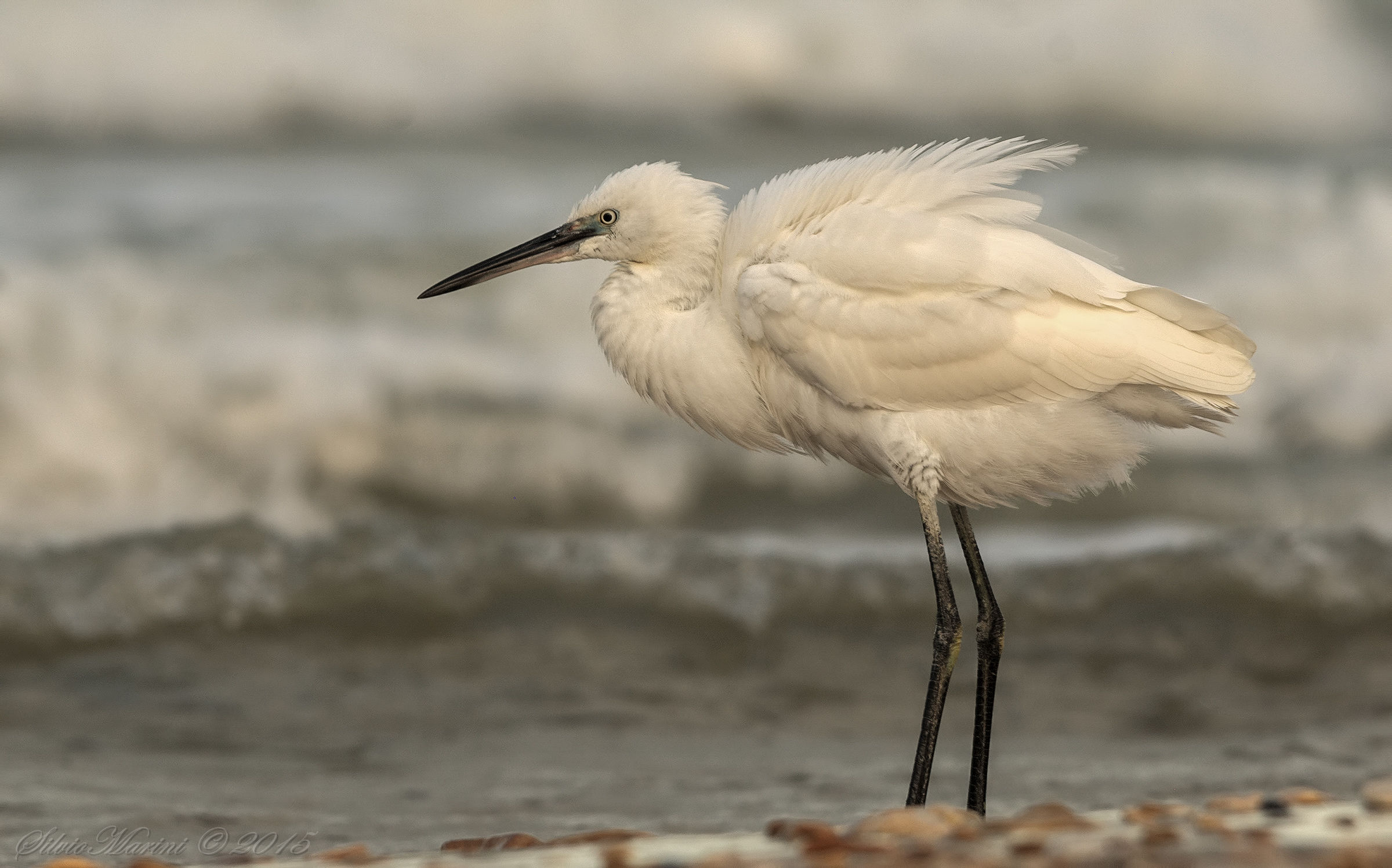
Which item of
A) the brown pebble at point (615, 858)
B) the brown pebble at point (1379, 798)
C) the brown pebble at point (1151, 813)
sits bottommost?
the brown pebble at point (615, 858)

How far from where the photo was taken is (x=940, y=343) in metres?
4.08

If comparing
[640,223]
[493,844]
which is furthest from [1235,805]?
[640,223]

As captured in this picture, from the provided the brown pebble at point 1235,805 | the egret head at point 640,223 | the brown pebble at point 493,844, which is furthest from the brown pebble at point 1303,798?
the egret head at point 640,223

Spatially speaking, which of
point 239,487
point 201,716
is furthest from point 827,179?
point 239,487

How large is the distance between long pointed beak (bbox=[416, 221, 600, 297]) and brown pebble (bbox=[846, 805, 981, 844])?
222cm

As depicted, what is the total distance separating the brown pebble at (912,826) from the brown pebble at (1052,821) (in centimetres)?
10

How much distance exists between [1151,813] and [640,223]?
2300 mm

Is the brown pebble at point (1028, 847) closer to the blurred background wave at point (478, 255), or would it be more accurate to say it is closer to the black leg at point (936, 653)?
the black leg at point (936, 653)

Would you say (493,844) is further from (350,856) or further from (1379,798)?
(1379,798)

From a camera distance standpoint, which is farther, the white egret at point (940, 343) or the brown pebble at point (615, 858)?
the white egret at point (940, 343)

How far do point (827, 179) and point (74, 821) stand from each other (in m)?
2.94

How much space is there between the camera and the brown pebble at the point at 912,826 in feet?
9.89

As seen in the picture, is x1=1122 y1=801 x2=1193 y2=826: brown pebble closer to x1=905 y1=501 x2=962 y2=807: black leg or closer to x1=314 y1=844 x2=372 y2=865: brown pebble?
x1=905 y1=501 x2=962 y2=807: black leg

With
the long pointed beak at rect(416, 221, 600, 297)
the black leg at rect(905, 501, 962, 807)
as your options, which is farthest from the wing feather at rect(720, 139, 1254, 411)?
the long pointed beak at rect(416, 221, 600, 297)
